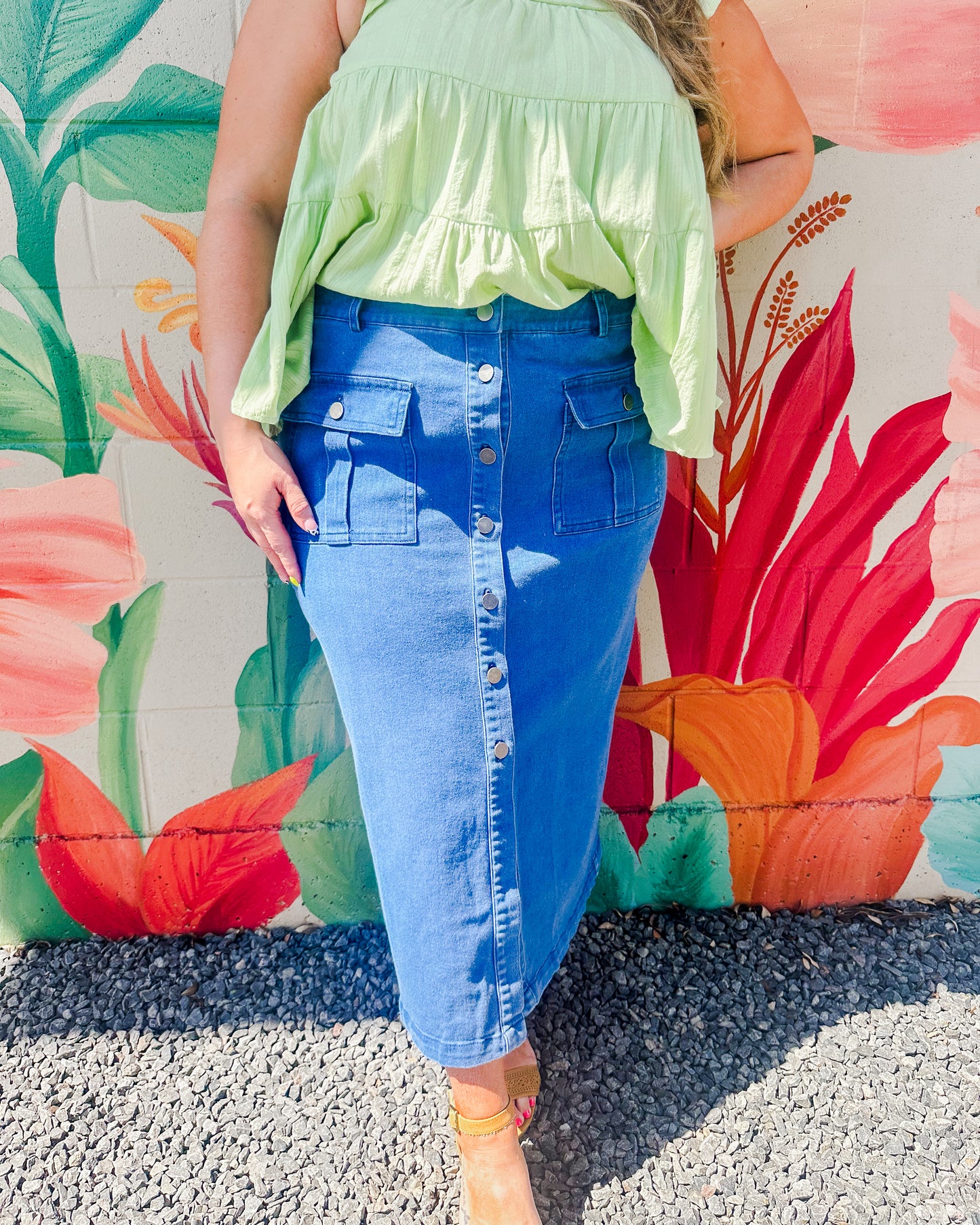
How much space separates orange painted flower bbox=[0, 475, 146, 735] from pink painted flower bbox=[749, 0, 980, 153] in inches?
63.2

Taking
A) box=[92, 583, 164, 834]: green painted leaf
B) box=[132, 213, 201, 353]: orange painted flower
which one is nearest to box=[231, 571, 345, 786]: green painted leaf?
box=[92, 583, 164, 834]: green painted leaf

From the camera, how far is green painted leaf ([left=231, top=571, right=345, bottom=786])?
6.32ft

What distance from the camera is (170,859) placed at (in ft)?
6.66

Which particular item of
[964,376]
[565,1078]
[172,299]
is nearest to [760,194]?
[964,376]

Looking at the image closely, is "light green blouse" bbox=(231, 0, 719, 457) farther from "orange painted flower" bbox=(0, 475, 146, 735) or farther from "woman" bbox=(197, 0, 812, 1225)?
"orange painted flower" bbox=(0, 475, 146, 735)

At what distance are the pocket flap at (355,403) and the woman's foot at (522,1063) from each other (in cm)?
109

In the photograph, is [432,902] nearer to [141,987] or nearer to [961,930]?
[141,987]

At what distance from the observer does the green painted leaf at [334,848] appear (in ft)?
6.64

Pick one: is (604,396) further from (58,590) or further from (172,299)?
(58,590)

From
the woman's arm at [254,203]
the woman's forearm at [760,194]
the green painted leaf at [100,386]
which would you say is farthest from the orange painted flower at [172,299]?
the woman's forearm at [760,194]

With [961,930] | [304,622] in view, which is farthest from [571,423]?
[961,930]

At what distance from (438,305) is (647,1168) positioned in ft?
4.91

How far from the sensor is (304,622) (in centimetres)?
192

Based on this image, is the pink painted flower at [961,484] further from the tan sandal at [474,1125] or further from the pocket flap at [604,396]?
the tan sandal at [474,1125]
